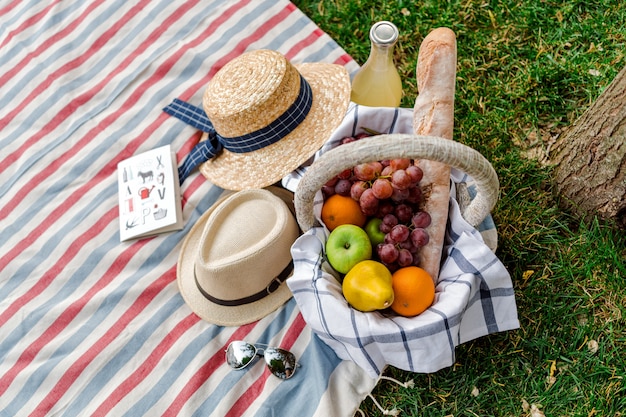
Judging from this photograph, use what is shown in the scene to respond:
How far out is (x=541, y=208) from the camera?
193 centimetres

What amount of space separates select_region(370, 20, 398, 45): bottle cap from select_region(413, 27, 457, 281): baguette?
0.50ft

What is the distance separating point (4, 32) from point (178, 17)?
2.63 ft

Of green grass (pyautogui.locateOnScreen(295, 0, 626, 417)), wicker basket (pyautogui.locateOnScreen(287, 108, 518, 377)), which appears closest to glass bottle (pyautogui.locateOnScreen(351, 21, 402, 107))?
green grass (pyautogui.locateOnScreen(295, 0, 626, 417))

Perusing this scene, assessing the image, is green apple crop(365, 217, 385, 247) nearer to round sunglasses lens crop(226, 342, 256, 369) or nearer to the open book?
round sunglasses lens crop(226, 342, 256, 369)

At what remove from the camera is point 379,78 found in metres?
1.86

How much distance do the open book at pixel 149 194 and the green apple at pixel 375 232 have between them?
780 millimetres

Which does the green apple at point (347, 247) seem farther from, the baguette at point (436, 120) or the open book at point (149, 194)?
the open book at point (149, 194)

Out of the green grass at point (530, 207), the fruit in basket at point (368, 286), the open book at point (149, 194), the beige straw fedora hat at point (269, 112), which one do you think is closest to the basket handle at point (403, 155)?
the fruit in basket at point (368, 286)

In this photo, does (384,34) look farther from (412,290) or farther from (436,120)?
(412,290)

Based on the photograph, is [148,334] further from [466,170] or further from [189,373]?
[466,170]

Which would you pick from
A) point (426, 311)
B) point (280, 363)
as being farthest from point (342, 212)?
point (280, 363)

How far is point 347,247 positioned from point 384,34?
2.30 feet

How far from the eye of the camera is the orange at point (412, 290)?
1441mm

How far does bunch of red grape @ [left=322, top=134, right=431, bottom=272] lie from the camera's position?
1474 mm
